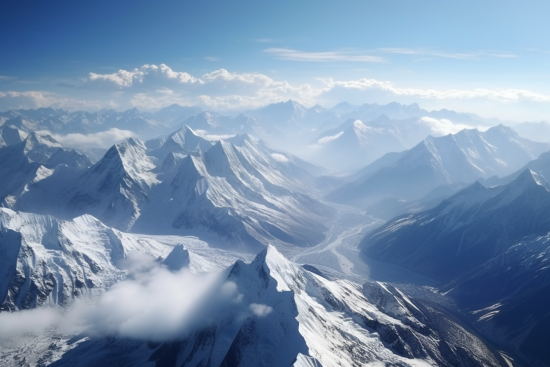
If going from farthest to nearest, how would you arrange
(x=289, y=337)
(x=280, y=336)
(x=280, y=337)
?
(x=280, y=336), (x=280, y=337), (x=289, y=337)

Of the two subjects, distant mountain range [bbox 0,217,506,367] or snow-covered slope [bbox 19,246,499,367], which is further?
distant mountain range [bbox 0,217,506,367]

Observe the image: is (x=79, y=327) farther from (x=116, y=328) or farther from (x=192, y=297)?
(x=192, y=297)

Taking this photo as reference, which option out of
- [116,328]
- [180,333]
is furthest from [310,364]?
[116,328]

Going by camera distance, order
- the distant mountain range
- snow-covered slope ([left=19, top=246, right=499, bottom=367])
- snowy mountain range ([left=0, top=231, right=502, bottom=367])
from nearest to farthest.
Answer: snow-covered slope ([left=19, top=246, right=499, bottom=367]), snowy mountain range ([left=0, top=231, right=502, bottom=367]), the distant mountain range

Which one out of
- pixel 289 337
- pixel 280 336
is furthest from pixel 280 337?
pixel 289 337

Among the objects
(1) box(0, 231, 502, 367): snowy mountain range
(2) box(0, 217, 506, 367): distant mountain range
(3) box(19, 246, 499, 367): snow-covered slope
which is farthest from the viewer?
(2) box(0, 217, 506, 367): distant mountain range

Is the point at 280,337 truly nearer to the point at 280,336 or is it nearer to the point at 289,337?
the point at 280,336

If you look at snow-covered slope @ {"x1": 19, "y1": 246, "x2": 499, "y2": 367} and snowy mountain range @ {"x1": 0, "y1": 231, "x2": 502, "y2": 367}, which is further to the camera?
snowy mountain range @ {"x1": 0, "y1": 231, "x2": 502, "y2": 367}

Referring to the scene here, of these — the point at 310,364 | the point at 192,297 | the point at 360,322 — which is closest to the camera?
the point at 310,364
